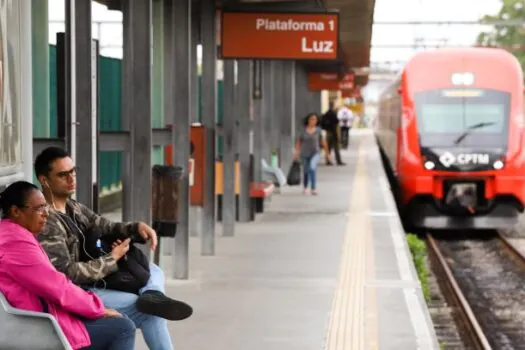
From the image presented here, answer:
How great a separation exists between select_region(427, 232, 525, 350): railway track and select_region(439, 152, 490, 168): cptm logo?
1216 mm

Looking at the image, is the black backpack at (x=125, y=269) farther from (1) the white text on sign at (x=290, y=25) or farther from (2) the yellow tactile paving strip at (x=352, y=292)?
(1) the white text on sign at (x=290, y=25)

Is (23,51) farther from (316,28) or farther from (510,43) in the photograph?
(510,43)

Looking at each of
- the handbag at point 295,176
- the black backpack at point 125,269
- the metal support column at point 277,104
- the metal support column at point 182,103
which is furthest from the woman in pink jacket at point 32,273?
the metal support column at point 277,104

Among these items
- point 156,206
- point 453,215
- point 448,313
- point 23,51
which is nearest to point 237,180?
point 453,215

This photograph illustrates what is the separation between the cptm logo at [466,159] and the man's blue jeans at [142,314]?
12961mm

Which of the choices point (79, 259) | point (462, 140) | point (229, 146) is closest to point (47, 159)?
point (79, 259)

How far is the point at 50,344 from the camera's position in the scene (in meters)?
5.24

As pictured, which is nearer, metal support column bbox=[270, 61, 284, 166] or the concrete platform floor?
the concrete platform floor

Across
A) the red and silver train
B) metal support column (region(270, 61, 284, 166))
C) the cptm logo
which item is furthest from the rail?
metal support column (region(270, 61, 284, 166))

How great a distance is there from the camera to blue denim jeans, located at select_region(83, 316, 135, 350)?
570 cm

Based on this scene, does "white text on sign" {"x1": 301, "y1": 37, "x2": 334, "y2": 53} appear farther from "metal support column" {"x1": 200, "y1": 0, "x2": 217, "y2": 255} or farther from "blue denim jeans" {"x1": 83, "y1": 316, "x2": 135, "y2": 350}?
"blue denim jeans" {"x1": 83, "y1": 316, "x2": 135, "y2": 350}

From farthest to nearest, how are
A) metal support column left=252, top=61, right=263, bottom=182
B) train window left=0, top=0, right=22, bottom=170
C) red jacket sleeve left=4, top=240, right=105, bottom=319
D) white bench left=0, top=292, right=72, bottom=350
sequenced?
metal support column left=252, top=61, right=263, bottom=182
train window left=0, top=0, right=22, bottom=170
red jacket sleeve left=4, top=240, right=105, bottom=319
white bench left=0, top=292, right=72, bottom=350

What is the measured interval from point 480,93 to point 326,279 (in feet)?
28.1

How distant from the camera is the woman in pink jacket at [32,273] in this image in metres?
5.36
